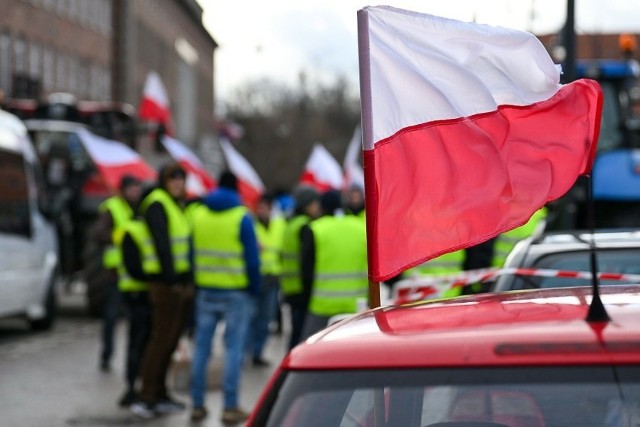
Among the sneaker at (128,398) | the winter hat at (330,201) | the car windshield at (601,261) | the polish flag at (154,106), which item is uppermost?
the polish flag at (154,106)

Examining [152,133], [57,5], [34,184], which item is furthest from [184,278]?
[57,5]

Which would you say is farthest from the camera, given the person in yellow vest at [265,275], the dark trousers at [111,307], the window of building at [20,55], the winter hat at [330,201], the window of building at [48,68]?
the window of building at [48,68]

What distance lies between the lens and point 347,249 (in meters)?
11.1

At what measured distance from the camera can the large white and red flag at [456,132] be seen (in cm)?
504

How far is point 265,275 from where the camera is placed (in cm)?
1709

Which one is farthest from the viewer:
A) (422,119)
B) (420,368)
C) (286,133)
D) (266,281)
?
(286,133)

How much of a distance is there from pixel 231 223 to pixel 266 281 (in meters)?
5.80

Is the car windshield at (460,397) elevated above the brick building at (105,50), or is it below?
below

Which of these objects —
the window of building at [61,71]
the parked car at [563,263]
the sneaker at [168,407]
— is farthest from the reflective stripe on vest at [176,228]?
the window of building at [61,71]

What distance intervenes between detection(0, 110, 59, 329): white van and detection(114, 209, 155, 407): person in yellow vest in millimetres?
5680

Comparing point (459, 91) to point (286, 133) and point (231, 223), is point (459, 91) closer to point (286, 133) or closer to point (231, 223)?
point (231, 223)

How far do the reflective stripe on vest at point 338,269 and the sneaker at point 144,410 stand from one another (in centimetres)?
166

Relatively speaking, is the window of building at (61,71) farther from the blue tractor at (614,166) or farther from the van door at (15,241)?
the blue tractor at (614,166)

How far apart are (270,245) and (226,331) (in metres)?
5.88
